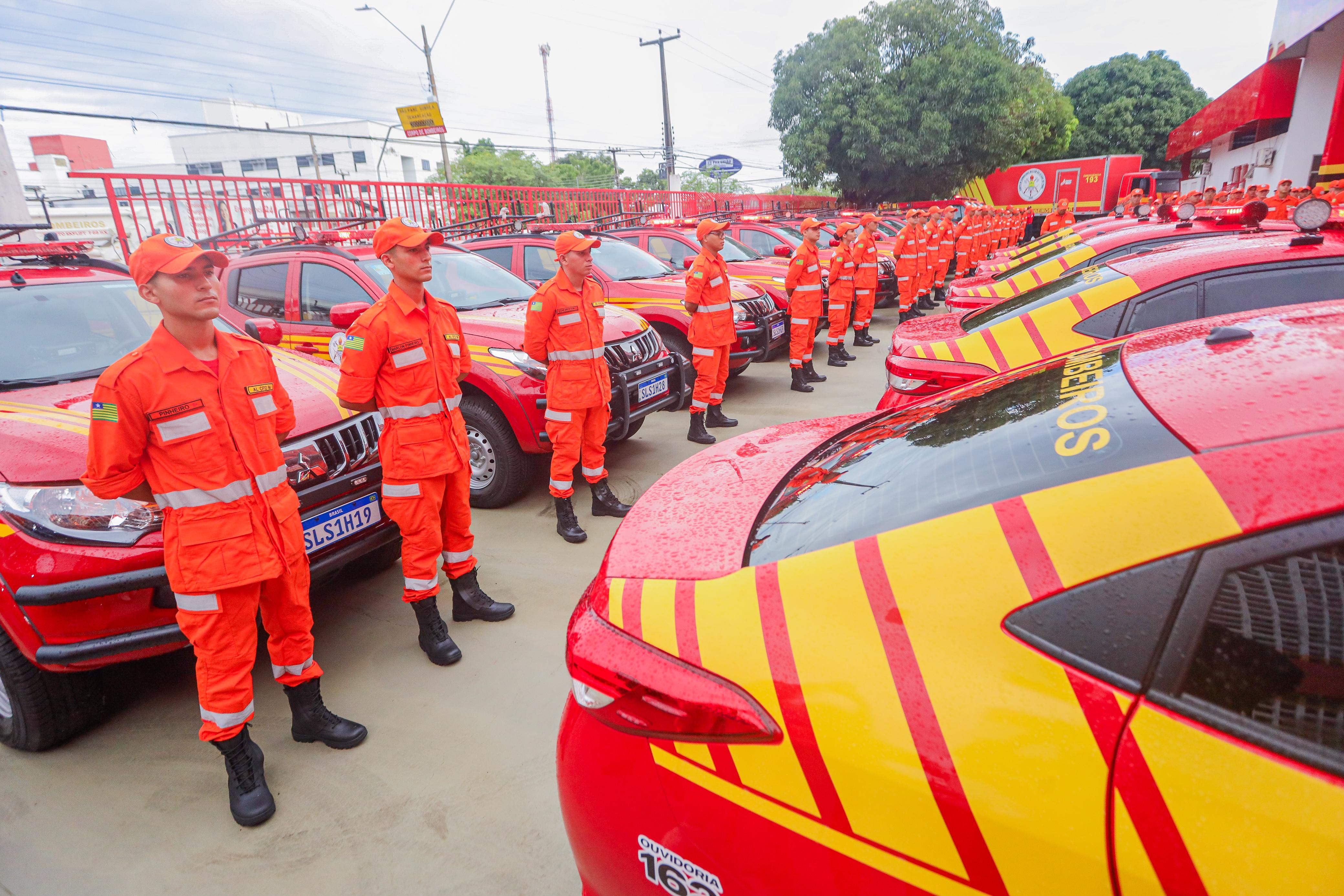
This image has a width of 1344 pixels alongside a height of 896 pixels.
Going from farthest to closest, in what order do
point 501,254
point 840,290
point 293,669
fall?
point 840,290
point 501,254
point 293,669

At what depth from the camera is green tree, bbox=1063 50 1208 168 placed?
38.4 m

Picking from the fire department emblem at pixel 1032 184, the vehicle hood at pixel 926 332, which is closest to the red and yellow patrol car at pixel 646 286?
the vehicle hood at pixel 926 332

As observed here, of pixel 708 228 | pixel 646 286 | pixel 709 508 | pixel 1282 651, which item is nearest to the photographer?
pixel 1282 651

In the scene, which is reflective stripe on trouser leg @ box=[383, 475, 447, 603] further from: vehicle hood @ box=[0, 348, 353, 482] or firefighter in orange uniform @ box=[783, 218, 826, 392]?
firefighter in orange uniform @ box=[783, 218, 826, 392]

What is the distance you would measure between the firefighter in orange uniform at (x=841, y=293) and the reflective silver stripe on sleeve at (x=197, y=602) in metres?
7.39

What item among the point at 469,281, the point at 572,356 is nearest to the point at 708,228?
the point at 469,281

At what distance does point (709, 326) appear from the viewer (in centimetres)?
590

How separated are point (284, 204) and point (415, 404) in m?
9.31

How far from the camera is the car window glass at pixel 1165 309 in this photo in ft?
10.1

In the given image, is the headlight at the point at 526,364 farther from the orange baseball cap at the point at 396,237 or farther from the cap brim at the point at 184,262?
the cap brim at the point at 184,262

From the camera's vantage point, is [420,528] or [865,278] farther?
[865,278]

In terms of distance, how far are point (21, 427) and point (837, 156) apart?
90.0ft

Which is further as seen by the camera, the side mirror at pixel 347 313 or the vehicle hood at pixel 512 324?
the vehicle hood at pixel 512 324

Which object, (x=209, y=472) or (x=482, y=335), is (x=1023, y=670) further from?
(x=482, y=335)
